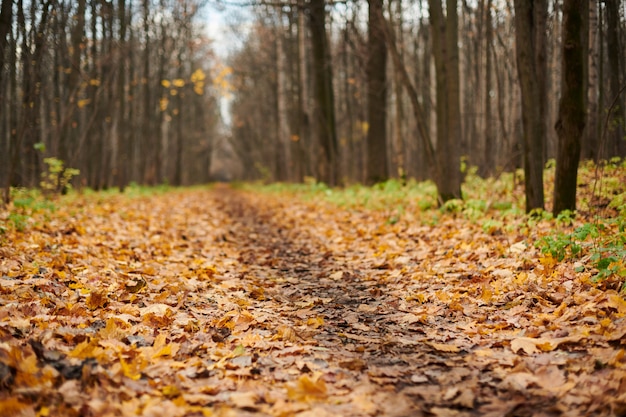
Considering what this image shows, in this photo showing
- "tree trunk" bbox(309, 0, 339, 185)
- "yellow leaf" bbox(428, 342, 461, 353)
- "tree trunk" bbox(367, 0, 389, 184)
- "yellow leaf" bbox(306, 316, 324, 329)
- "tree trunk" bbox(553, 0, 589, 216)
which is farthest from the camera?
"tree trunk" bbox(309, 0, 339, 185)

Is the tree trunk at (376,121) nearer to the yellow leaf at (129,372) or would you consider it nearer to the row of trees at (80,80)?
the row of trees at (80,80)

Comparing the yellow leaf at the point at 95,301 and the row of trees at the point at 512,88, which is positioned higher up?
the row of trees at the point at 512,88

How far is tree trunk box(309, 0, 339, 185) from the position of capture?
16.4 m

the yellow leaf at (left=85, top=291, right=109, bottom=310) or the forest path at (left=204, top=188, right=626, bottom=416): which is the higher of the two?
the yellow leaf at (left=85, top=291, right=109, bottom=310)

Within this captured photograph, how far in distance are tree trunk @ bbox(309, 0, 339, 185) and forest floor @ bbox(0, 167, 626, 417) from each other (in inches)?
382

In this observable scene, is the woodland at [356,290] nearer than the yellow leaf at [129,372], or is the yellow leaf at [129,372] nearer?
the woodland at [356,290]

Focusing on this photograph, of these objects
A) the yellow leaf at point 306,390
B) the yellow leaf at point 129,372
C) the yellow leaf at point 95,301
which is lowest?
the yellow leaf at point 306,390

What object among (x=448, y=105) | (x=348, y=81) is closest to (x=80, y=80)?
(x=448, y=105)

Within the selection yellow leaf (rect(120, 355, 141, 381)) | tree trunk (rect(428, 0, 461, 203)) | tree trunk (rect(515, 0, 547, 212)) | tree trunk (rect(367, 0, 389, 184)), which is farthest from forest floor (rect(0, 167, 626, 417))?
tree trunk (rect(367, 0, 389, 184))

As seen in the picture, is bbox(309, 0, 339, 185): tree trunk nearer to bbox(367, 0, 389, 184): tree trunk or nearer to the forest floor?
bbox(367, 0, 389, 184): tree trunk

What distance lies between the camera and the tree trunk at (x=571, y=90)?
603cm

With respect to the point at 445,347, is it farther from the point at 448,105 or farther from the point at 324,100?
the point at 324,100

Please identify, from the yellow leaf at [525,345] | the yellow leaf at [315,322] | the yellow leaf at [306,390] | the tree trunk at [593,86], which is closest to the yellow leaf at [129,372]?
the yellow leaf at [306,390]

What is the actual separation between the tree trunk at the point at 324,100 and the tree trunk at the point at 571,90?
34.9 feet
